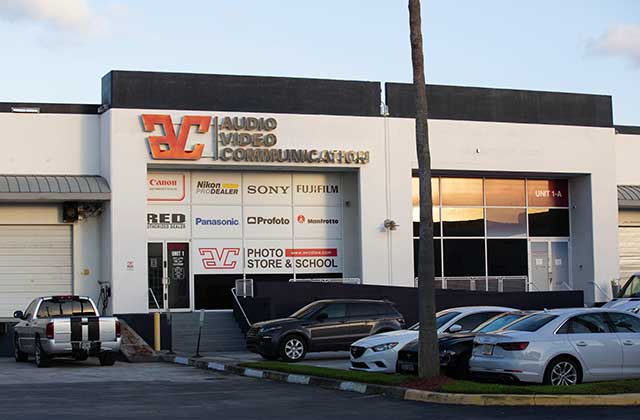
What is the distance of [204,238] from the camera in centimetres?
3322

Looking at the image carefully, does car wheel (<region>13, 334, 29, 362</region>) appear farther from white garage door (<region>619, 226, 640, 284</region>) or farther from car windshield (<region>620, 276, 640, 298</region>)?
white garage door (<region>619, 226, 640, 284</region>)

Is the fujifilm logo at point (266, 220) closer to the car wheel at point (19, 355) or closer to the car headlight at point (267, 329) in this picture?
the car headlight at point (267, 329)

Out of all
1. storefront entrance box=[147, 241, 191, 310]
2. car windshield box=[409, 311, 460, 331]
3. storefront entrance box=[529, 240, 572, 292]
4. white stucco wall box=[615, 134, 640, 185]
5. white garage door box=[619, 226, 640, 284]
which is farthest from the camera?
white garage door box=[619, 226, 640, 284]

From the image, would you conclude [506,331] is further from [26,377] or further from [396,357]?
[26,377]

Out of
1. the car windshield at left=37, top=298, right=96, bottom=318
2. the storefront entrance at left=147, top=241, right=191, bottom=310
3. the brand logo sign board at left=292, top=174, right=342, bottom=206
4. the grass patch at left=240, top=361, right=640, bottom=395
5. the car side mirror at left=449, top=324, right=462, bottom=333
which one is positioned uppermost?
the brand logo sign board at left=292, top=174, right=342, bottom=206

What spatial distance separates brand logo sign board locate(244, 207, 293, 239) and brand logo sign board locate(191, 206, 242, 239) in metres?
0.30

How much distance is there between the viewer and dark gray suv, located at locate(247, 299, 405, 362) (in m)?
25.2

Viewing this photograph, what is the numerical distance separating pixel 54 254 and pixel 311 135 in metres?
8.79

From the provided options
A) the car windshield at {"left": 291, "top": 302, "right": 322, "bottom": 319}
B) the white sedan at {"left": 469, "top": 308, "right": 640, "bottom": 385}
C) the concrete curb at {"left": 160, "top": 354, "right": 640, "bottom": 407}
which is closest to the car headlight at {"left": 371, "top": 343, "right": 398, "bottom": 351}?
the concrete curb at {"left": 160, "top": 354, "right": 640, "bottom": 407}

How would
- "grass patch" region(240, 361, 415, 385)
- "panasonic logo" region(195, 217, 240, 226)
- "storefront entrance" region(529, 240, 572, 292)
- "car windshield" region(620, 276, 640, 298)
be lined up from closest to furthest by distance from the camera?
"grass patch" region(240, 361, 415, 385) → "car windshield" region(620, 276, 640, 298) → "panasonic logo" region(195, 217, 240, 226) → "storefront entrance" region(529, 240, 572, 292)

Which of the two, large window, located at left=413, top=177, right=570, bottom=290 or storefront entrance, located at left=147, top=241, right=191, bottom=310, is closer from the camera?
storefront entrance, located at left=147, top=241, right=191, bottom=310

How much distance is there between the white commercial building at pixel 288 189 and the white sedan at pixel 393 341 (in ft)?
38.9

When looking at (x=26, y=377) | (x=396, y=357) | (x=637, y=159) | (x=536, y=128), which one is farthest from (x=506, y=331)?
(x=637, y=159)

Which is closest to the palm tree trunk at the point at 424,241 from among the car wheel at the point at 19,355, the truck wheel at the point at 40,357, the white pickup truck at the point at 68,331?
the white pickup truck at the point at 68,331
